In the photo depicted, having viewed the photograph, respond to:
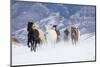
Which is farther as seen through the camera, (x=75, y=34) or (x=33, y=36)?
(x=75, y=34)

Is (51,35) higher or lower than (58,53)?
higher

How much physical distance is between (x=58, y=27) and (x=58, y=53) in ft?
0.98

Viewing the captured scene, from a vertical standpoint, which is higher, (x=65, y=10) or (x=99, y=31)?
(x=65, y=10)

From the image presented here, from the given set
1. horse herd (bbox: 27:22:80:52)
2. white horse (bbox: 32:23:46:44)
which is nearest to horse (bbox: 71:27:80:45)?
horse herd (bbox: 27:22:80:52)

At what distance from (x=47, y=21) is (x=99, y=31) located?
70 centimetres

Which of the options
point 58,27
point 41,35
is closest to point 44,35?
point 41,35

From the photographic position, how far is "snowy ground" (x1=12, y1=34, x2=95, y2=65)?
7.48 ft

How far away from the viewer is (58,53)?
8.04 ft

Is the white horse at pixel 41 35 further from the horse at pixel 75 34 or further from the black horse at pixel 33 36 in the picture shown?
the horse at pixel 75 34

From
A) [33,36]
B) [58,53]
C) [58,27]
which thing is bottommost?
[58,53]

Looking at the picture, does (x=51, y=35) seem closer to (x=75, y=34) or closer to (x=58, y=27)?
(x=58, y=27)

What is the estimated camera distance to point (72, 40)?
252 cm
